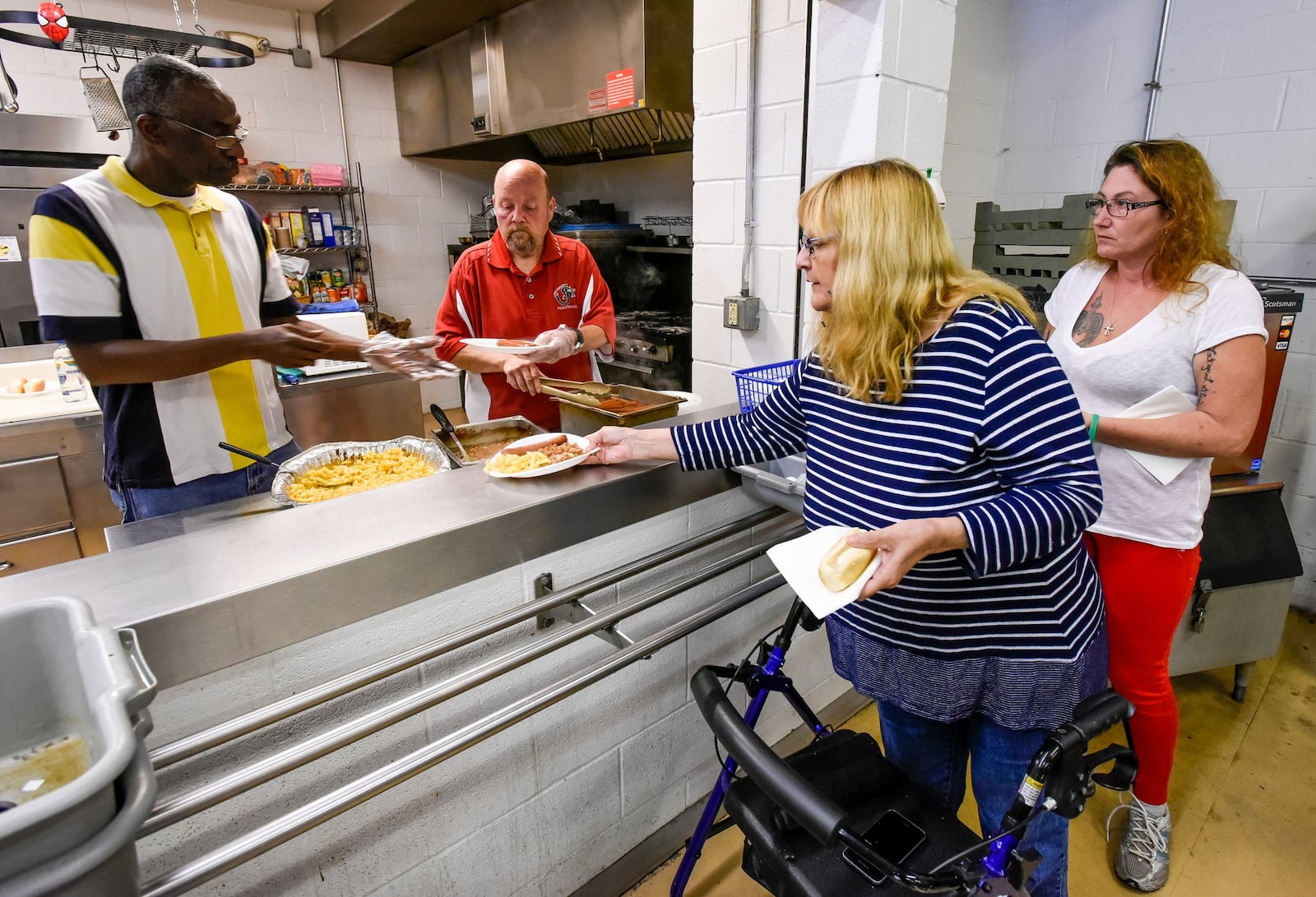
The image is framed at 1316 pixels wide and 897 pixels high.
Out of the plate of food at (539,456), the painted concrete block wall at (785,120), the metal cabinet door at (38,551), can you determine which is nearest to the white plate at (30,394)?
the metal cabinet door at (38,551)

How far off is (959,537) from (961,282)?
17.0 inches

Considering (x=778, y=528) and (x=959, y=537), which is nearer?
(x=959, y=537)

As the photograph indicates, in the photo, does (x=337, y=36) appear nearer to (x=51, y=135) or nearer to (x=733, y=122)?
(x=51, y=135)

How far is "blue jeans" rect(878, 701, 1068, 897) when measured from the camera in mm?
1300

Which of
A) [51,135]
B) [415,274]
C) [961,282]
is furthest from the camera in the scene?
[415,274]

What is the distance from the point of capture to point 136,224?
171cm

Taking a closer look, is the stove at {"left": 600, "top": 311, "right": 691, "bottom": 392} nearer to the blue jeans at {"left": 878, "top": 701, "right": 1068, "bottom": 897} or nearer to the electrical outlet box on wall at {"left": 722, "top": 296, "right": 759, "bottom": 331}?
the electrical outlet box on wall at {"left": 722, "top": 296, "right": 759, "bottom": 331}

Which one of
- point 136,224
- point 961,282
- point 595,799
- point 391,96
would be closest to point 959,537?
point 961,282

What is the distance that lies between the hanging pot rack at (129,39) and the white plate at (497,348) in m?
1.33

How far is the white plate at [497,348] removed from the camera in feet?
7.15

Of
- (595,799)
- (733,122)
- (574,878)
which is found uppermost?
(733,122)

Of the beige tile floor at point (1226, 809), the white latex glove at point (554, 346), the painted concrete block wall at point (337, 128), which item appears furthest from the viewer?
the painted concrete block wall at point (337, 128)

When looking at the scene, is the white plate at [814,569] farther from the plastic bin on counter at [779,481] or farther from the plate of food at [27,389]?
the plate of food at [27,389]

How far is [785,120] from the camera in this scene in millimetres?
2100
